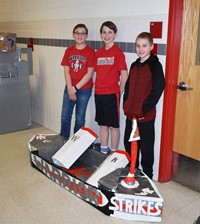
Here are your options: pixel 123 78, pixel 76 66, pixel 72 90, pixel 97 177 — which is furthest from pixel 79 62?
pixel 97 177

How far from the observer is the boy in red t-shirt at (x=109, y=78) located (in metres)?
2.78

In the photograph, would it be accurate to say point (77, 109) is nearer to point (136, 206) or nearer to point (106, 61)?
point (106, 61)

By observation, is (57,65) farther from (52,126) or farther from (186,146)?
(186,146)

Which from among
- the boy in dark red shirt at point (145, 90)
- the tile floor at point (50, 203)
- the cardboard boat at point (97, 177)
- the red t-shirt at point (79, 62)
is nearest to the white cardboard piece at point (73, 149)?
the cardboard boat at point (97, 177)

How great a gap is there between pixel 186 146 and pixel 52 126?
2129mm

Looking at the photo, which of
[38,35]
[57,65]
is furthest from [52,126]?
[38,35]

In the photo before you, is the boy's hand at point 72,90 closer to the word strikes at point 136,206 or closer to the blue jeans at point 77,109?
the blue jeans at point 77,109

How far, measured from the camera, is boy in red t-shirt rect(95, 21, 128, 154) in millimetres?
2779

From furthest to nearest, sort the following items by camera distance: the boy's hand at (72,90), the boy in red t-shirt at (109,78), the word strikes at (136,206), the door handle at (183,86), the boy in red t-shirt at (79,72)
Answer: the boy's hand at (72,90), the boy in red t-shirt at (79,72), the boy in red t-shirt at (109,78), the door handle at (183,86), the word strikes at (136,206)

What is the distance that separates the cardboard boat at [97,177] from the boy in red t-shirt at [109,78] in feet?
0.89

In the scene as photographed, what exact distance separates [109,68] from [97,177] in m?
1.04

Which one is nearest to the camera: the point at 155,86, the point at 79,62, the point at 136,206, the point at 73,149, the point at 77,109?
the point at 136,206

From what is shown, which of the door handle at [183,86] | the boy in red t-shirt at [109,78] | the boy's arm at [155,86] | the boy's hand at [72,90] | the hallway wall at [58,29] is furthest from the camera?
the boy's hand at [72,90]

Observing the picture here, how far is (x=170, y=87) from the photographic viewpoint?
2535 mm
